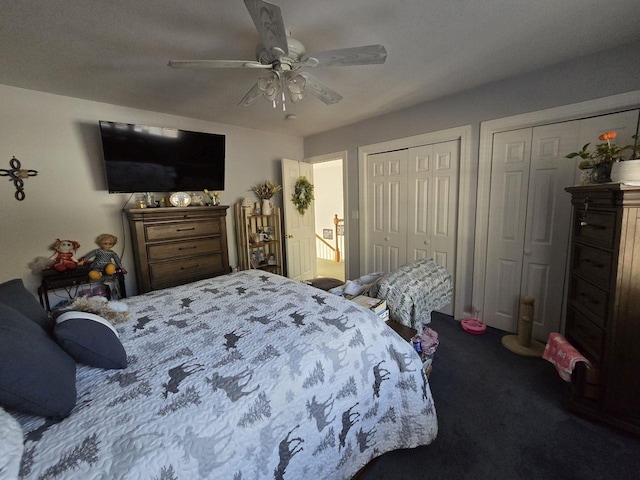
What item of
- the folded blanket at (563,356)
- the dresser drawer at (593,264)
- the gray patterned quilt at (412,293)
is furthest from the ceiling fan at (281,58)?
the folded blanket at (563,356)

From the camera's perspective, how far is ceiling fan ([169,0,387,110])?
1220mm

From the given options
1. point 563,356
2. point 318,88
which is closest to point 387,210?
point 318,88

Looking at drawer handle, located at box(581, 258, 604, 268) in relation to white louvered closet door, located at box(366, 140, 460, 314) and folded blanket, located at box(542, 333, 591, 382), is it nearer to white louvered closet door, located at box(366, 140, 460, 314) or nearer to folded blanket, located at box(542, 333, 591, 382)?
folded blanket, located at box(542, 333, 591, 382)

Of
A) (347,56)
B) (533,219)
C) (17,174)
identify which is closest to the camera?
(347,56)

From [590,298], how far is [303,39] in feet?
8.30

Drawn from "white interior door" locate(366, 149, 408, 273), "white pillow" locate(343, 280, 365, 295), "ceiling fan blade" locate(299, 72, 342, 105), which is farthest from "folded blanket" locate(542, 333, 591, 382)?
"ceiling fan blade" locate(299, 72, 342, 105)

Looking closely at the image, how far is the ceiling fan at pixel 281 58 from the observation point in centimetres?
122

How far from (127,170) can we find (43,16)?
1.41 meters

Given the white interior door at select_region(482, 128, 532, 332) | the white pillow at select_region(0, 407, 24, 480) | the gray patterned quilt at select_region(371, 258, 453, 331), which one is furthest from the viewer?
the white interior door at select_region(482, 128, 532, 332)

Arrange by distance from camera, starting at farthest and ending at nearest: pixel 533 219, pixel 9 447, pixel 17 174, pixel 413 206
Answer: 1. pixel 413 206
2. pixel 533 219
3. pixel 17 174
4. pixel 9 447

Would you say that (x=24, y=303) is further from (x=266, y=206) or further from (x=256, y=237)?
(x=266, y=206)

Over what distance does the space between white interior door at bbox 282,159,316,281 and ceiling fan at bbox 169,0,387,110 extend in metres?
2.19

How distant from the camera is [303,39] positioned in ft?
5.66

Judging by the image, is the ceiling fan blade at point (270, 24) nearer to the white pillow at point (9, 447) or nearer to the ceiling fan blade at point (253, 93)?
the ceiling fan blade at point (253, 93)
